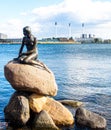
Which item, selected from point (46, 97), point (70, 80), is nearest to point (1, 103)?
point (46, 97)

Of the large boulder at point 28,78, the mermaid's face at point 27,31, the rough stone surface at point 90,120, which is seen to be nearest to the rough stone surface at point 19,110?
the large boulder at point 28,78

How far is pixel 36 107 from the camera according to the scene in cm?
2331

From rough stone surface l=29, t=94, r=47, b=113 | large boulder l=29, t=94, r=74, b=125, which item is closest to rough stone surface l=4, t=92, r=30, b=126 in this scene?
rough stone surface l=29, t=94, r=47, b=113

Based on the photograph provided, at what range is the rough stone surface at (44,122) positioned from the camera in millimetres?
22420

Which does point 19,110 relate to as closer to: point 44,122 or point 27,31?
point 44,122

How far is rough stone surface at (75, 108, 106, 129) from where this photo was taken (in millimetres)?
22658

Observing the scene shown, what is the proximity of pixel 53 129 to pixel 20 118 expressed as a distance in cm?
197

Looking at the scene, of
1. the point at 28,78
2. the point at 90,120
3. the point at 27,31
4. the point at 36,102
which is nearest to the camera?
the point at 28,78

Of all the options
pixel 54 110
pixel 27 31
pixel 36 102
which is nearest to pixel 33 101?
pixel 36 102

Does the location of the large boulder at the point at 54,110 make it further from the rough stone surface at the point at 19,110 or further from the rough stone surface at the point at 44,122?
the rough stone surface at the point at 44,122

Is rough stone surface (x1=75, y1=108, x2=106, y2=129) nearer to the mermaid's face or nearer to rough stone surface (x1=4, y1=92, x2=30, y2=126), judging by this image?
rough stone surface (x1=4, y1=92, x2=30, y2=126)

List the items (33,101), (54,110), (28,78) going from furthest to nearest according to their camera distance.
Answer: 1. (54,110)
2. (33,101)
3. (28,78)

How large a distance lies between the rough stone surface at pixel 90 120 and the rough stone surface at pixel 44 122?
1593 millimetres

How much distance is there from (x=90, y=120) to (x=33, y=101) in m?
3.36
